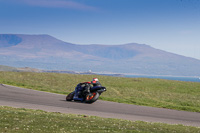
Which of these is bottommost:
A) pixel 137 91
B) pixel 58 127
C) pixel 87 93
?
pixel 58 127

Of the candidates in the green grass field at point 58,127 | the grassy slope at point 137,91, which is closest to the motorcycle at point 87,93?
the grassy slope at point 137,91

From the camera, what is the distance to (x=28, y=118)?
14.4 m

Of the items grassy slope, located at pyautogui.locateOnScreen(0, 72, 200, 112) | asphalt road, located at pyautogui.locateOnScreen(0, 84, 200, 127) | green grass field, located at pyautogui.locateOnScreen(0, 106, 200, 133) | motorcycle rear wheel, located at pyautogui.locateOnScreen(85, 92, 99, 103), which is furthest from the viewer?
grassy slope, located at pyautogui.locateOnScreen(0, 72, 200, 112)

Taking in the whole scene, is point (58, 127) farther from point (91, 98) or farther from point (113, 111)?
point (91, 98)

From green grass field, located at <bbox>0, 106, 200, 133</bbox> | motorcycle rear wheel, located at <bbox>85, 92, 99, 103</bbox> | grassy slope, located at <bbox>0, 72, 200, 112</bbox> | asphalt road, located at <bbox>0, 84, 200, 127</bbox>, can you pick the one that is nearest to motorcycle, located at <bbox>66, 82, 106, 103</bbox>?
motorcycle rear wheel, located at <bbox>85, 92, 99, 103</bbox>

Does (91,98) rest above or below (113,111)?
above

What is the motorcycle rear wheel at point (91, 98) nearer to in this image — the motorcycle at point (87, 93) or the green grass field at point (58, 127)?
the motorcycle at point (87, 93)

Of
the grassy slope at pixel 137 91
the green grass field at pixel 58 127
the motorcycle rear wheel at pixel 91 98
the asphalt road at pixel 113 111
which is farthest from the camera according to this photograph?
the grassy slope at pixel 137 91

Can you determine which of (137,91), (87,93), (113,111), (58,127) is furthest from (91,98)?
(137,91)

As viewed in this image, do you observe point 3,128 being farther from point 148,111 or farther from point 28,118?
point 148,111

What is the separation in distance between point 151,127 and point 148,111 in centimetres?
721

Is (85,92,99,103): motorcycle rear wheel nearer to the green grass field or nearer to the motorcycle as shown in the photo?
the motorcycle

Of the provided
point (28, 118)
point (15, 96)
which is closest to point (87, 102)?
point (15, 96)

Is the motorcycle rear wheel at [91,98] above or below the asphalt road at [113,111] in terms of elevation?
above
